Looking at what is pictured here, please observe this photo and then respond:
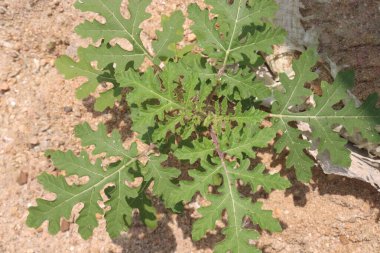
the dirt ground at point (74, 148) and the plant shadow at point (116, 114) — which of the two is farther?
the plant shadow at point (116, 114)

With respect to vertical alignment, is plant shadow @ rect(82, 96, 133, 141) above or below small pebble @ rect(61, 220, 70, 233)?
above

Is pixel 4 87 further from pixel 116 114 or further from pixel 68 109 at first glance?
pixel 116 114

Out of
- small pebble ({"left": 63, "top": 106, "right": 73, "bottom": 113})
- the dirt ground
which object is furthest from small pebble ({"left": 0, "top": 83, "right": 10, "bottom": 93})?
small pebble ({"left": 63, "top": 106, "right": 73, "bottom": 113})

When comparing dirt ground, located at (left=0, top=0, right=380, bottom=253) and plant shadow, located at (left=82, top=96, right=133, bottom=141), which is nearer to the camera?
dirt ground, located at (left=0, top=0, right=380, bottom=253)

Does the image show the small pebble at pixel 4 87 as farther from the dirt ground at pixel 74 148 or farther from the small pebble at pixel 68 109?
the small pebble at pixel 68 109

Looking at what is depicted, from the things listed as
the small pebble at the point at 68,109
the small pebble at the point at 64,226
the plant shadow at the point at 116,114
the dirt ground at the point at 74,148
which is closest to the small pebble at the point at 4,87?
the dirt ground at the point at 74,148

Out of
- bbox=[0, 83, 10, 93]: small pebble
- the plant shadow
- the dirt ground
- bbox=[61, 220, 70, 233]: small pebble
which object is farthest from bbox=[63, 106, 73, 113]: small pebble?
bbox=[61, 220, 70, 233]: small pebble

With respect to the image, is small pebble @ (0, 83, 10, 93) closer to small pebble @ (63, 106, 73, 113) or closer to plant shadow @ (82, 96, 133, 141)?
small pebble @ (63, 106, 73, 113)

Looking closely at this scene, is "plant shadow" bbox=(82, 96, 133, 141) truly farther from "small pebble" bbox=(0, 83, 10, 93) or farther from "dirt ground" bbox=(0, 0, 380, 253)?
"small pebble" bbox=(0, 83, 10, 93)

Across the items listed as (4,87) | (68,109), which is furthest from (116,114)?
(4,87)
